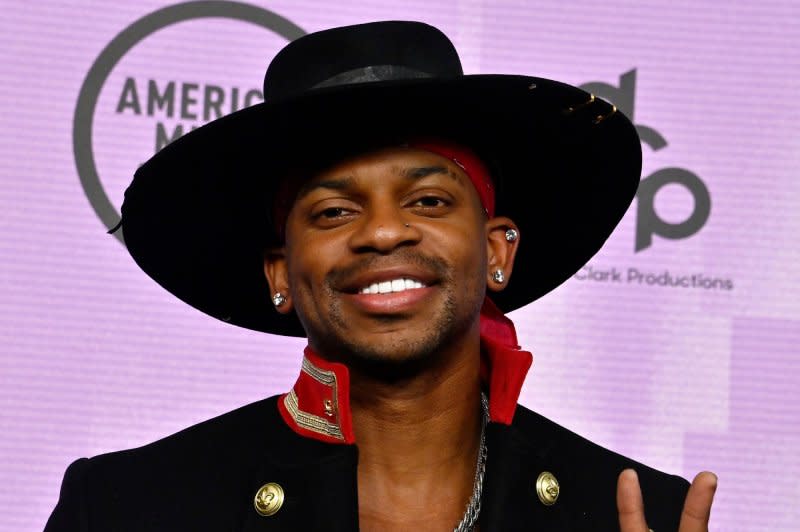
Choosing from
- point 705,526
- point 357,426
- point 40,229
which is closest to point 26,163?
point 40,229

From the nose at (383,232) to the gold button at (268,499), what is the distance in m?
0.40

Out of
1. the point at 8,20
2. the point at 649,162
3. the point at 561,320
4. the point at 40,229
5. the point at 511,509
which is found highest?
the point at 8,20

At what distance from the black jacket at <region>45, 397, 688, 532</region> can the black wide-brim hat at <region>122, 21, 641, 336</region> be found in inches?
12.6

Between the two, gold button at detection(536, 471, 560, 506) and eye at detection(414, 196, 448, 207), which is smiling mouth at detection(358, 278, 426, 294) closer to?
eye at detection(414, 196, 448, 207)

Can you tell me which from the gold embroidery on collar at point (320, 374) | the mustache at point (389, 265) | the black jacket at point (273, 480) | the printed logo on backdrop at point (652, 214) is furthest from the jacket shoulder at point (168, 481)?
the printed logo on backdrop at point (652, 214)

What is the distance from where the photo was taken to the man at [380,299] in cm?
205

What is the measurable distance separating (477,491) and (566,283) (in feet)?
3.19

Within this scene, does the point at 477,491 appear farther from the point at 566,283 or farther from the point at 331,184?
the point at 566,283

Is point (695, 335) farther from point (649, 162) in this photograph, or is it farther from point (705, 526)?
point (705, 526)

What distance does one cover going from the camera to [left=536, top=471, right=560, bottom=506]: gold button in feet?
6.99

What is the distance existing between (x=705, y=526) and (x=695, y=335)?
1287 mm

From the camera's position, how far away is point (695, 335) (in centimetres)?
302

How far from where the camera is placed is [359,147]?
6.91 feet

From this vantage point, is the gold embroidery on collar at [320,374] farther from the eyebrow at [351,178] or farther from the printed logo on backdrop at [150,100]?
the printed logo on backdrop at [150,100]
